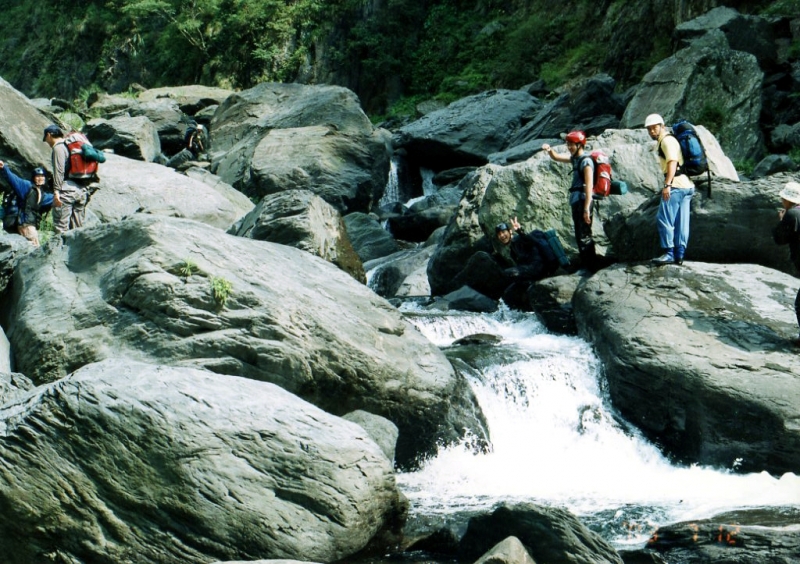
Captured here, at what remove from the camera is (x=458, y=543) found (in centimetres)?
776

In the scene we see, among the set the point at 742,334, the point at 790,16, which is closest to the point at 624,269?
the point at 742,334

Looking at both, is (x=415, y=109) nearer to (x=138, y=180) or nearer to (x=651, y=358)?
(x=138, y=180)

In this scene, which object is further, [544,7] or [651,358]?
[544,7]

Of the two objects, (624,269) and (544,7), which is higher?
(544,7)

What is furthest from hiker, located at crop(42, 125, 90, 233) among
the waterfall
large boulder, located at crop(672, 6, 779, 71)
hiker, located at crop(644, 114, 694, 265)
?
large boulder, located at crop(672, 6, 779, 71)

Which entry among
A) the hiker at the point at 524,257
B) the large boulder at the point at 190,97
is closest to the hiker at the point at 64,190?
the hiker at the point at 524,257

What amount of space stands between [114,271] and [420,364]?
135 inches

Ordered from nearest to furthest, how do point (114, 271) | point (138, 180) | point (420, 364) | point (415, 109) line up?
point (114, 271)
point (420, 364)
point (138, 180)
point (415, 109)

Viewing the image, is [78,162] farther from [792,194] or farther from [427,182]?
[427,182]

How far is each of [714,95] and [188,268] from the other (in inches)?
669

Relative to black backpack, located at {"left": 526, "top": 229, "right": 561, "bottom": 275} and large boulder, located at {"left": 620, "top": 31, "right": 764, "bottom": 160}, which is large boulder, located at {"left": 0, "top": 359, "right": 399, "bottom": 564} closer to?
black backpack, located at {"left": 526, "top": 229, "right": 561, "bottom": 275}

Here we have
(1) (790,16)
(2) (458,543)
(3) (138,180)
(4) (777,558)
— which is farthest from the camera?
(1) (790,16)

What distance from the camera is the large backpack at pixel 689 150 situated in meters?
12.5

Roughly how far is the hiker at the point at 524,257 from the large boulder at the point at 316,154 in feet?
26.7
